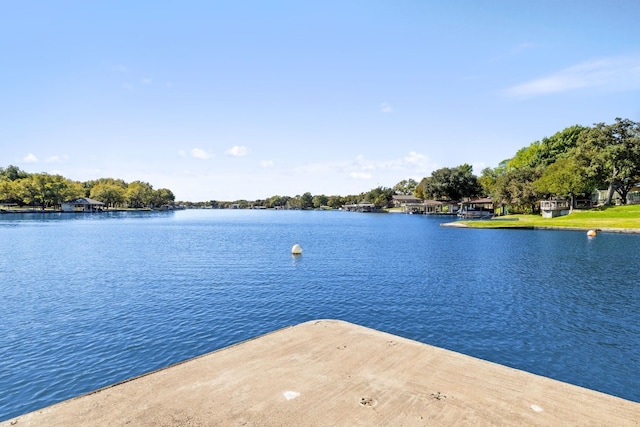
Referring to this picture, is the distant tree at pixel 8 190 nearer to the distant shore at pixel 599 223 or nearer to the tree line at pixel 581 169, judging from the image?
the distant shore at pixel 599 223

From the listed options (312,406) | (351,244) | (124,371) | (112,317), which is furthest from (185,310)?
(351,244)

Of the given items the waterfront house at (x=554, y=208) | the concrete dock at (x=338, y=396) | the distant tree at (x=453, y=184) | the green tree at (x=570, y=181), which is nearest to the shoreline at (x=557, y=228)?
the waterfront house at (x=554, y=208)

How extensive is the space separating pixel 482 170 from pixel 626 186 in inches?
4131

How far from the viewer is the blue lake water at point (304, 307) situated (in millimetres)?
14688

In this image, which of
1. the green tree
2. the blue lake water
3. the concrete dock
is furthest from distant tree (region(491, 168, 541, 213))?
the concrete dock

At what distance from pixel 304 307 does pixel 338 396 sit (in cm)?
1393

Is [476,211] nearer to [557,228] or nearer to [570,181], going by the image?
[570,181]

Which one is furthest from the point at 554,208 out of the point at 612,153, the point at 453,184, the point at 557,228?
the point at 453,184

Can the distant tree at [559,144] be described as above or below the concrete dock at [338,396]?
above

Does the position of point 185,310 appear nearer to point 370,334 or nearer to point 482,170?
point 370,334

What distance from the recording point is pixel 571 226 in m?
70.0

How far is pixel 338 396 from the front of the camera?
9031 millimetres

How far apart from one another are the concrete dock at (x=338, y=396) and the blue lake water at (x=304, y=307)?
471 centimetres

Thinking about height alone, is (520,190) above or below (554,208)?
above
